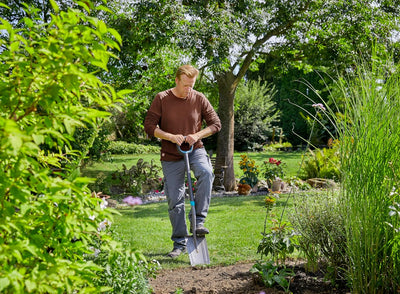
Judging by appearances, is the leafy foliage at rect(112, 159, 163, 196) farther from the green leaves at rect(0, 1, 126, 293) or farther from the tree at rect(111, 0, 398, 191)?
the green leaves at rect(0, 1, 126, 293)

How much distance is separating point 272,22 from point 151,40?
3.10 metres

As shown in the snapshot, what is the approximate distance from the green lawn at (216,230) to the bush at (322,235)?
0.25 meters

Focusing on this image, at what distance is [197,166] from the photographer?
3.98 m

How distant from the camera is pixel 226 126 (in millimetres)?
10031

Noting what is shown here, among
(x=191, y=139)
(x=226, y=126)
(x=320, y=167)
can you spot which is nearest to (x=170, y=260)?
(x=191, y=139)

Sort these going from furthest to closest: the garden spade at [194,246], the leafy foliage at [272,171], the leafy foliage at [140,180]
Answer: the leafy foliage at [140,180] → the leafy foliage at [272,171] → the garden spade at [194,246]

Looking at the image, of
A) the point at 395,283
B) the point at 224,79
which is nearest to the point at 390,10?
the point at 224,79

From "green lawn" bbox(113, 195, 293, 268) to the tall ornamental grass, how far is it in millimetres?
888

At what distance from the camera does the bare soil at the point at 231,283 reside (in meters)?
2.63

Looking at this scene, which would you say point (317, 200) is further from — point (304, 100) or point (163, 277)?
point (304, 100)

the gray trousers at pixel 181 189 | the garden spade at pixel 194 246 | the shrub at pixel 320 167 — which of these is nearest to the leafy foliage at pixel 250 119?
the shrub at pixel 320 167

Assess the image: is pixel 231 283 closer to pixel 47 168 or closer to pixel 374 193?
pixel 374 193

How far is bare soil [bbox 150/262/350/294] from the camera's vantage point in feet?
8.62

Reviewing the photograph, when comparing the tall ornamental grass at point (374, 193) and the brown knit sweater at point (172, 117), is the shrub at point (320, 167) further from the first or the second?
the tall ornamental grass at point (374, 193)
